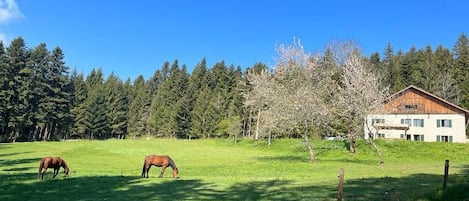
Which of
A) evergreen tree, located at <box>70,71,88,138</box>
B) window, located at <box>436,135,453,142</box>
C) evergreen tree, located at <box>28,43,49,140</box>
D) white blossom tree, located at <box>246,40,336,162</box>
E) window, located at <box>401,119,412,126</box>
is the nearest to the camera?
white blossom tree, located at <box>246,40,336,162</box>

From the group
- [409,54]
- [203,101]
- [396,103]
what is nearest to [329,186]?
[396,103]

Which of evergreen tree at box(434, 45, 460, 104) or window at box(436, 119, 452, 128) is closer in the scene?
window at box(436, 119, 452, 128)

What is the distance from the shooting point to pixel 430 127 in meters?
68.4

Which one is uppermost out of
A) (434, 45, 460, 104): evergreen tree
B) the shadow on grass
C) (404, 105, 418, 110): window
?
(434, 45, 460, 104): evergreen tree

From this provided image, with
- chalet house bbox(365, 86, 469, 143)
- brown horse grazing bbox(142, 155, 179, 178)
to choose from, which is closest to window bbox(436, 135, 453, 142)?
chalet house bbox(365, 86, 469, 143)

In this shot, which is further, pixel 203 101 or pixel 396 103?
pixel 203 101

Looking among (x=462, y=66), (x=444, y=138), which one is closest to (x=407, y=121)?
(x=444, y=138)

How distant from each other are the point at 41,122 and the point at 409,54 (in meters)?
98.5

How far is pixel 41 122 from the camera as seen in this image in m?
77.8

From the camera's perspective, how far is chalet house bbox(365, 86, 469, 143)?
65.9 meters

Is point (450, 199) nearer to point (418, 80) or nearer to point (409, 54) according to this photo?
point (418, 80)

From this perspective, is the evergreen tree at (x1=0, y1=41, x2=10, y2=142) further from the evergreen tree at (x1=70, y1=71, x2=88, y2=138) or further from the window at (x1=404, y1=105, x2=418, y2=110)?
the window at (x1=404, y1=105, x2=418, y2=110)

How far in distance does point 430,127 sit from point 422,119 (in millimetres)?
1905

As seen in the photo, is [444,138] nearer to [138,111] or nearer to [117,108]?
[117,108]
